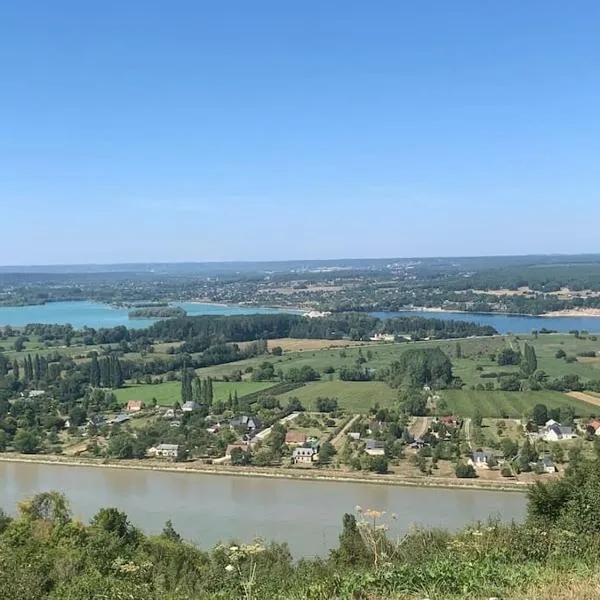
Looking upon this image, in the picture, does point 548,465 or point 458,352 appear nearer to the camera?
point 548,465

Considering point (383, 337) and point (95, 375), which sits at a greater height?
point (95, 375)

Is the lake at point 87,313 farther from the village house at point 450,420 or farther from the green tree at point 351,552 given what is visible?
the green tree at point 351,552

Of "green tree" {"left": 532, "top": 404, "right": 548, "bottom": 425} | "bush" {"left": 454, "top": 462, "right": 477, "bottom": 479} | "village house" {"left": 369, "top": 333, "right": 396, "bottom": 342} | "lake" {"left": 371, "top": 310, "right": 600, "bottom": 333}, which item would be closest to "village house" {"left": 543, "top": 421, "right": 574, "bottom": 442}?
"green tree" {"left": 532, "top": 404, "right": 548, "bottom": 425}

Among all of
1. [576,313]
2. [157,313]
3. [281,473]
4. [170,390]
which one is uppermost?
[157,313]

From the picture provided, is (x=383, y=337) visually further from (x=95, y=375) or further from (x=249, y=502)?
(x=249, y=502)

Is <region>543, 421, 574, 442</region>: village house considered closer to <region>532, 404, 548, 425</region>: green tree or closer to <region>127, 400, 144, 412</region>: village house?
<region>532, 404, 548, 425</region>: green tree

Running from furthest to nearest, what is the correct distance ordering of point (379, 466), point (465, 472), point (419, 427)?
point (419, 427) < point (379, 466) < point (465, 472)

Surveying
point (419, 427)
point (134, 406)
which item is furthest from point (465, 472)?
point (134, 406)

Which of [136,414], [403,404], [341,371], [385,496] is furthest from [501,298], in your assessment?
[385,496]
